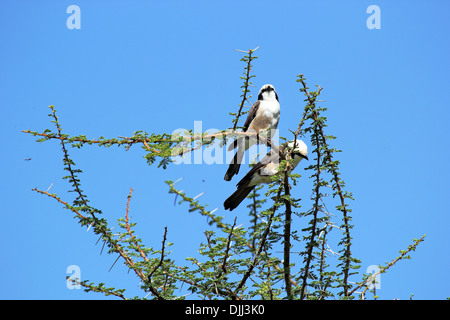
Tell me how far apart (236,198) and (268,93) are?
257 centimetres

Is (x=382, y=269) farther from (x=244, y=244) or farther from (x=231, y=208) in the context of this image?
(x=231, y=208)

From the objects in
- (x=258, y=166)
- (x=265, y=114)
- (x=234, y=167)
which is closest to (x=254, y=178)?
(x=258, y=166)

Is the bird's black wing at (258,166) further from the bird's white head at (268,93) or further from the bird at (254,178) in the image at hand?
the bird's white head at (268,93)

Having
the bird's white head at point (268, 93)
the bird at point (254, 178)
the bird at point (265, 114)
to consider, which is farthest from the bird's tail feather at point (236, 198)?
the bird's white head at point (268, 93)

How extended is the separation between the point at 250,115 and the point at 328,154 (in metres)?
3.43

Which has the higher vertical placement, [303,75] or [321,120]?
[303,75]

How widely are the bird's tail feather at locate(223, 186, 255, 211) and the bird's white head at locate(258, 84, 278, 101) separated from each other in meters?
2.45

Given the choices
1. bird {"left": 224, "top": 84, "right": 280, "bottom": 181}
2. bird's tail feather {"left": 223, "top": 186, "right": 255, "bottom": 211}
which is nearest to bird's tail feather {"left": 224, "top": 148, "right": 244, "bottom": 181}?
bird {"left": 224, "top": 84, "right": 280, "bottom": 181}
